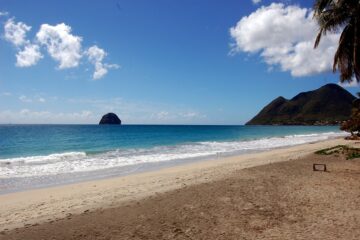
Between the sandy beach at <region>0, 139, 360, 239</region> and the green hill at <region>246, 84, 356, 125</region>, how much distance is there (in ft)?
453

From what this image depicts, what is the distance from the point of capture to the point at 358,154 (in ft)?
52.6

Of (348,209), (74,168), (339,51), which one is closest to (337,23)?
(339,51)

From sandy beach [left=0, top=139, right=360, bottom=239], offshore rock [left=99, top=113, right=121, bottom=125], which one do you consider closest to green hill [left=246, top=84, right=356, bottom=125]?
offshore rock [left=99, top=113, right=121, bottom=125]

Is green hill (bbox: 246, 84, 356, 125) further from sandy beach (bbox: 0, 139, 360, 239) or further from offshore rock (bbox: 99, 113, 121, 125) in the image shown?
sandy beach (bbox: 0, 139, 360, 239)

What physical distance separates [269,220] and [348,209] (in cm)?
195

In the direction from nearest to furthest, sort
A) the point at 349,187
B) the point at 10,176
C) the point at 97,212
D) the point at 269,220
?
the point at 269,220 → the point at 97,212 → the point at 349,187 → the point at 10,176

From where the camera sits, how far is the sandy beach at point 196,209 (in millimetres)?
5617

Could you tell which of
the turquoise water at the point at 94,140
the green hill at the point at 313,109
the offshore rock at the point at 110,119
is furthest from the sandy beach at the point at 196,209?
the offshore rock at the point at 110,119

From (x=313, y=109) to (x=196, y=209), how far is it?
173m

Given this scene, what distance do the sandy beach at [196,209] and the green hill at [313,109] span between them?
453 ft

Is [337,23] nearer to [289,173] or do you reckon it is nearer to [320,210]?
[289,173]

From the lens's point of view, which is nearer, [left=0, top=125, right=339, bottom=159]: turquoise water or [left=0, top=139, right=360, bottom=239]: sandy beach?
[left=0, top=139, right=360, bottom=239]: sandy beach

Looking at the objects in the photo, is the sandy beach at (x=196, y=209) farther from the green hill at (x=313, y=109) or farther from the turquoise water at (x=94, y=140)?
the green hill at (x=313, y=109)

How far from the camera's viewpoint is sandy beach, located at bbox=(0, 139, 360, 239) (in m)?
5.62
